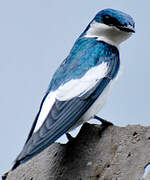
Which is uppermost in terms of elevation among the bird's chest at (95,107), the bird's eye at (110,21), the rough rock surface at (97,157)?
the bird's eye at (110,21)

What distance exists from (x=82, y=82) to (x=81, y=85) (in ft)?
0.12

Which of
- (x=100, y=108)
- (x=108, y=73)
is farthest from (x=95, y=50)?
(x=100, y=108)

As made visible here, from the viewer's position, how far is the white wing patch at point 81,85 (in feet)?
12.4

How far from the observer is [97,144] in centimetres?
371

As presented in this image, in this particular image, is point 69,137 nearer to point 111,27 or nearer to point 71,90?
point 71,90

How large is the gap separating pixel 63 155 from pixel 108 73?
0.72 meters

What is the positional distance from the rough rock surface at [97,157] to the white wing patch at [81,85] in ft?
0.79

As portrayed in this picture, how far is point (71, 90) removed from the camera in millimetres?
3809

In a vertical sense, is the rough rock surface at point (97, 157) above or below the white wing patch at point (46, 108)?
below

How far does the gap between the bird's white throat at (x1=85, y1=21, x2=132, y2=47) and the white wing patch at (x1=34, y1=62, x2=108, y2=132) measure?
1.29ft

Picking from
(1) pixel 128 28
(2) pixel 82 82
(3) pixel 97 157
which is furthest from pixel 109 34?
(3) pixel 97 157

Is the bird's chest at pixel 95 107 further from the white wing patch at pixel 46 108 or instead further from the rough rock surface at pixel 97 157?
the white wing patch at pixel 46 108

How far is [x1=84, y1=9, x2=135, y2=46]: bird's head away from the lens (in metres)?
4.20

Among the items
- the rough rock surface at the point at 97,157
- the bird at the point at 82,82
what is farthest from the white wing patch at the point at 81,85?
the rough rock surface at the point at 97,157
